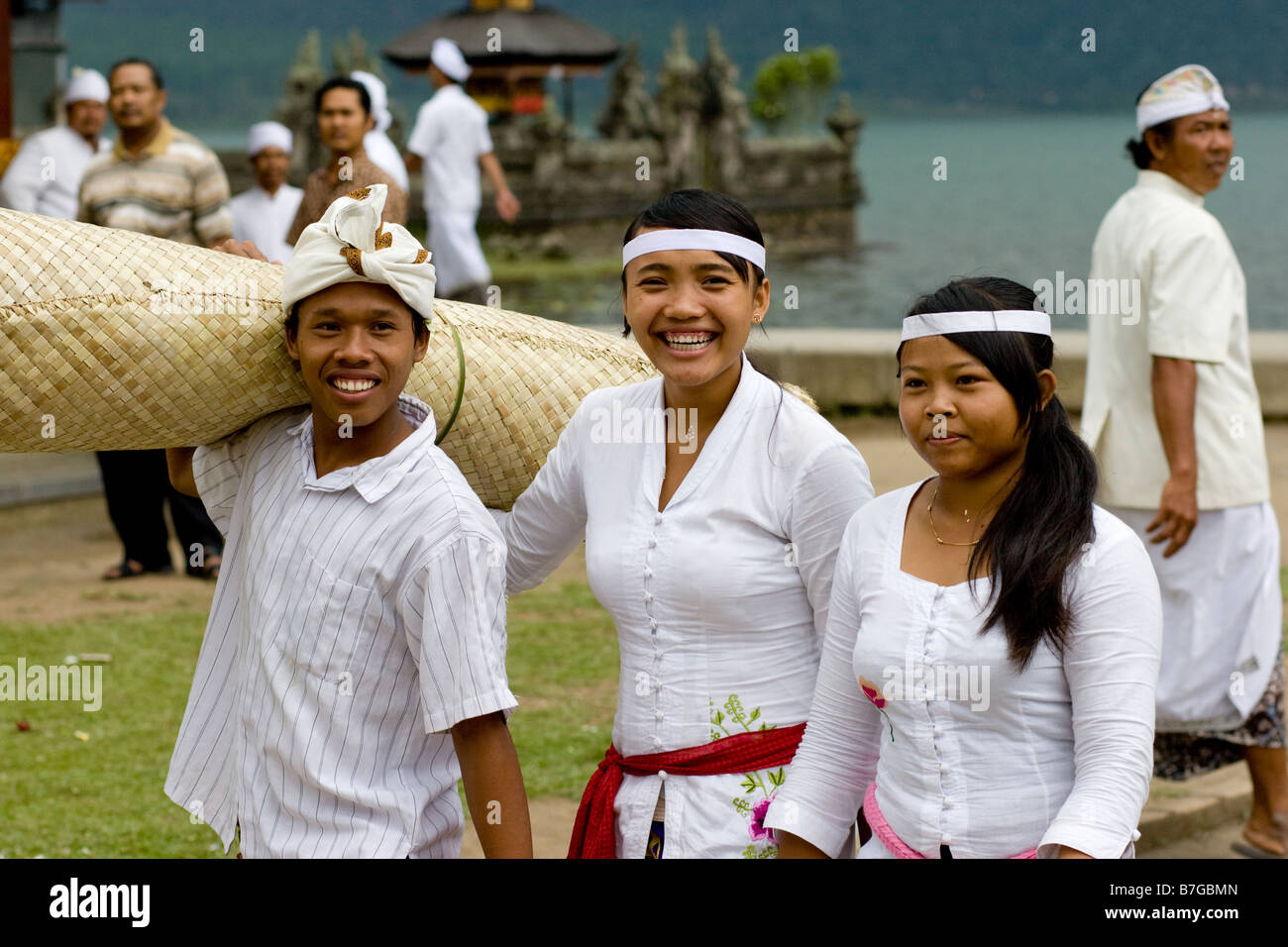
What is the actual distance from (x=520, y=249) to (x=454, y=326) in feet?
114

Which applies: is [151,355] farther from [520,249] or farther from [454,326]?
[520,249]

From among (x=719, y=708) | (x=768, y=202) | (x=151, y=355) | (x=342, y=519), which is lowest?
(x=719, y=708)

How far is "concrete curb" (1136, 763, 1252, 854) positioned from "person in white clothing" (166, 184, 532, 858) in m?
2.44

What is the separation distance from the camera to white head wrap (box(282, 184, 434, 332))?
91.6 inches

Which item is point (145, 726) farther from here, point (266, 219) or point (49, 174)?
point (49, 174)

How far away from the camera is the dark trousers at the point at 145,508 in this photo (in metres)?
6.89

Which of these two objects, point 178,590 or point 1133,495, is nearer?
point 1133,495

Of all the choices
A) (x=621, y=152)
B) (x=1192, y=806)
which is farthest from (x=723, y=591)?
(x=621, y=152)

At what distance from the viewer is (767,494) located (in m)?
2.44

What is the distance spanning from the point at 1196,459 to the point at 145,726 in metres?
3.08

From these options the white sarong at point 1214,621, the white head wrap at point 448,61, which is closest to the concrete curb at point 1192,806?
the white sarong at point 1214,621

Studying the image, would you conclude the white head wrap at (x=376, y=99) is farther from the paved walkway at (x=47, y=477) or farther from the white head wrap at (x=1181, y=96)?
the white head wrap at (x=1181, y=96)

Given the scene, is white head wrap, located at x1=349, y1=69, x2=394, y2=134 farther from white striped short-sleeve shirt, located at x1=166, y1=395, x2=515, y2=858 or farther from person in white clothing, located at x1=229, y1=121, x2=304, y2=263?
white striped short-sleeve shirt, located at x1=166, y1=395, x2=515, y2=858

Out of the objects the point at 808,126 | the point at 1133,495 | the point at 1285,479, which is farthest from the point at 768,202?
the point at 808,126
